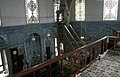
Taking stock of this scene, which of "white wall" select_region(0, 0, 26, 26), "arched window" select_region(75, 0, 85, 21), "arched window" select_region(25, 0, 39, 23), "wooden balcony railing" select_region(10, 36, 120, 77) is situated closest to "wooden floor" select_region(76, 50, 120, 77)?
"wooden balcony railing" select_region(10, 36, 120, 77)

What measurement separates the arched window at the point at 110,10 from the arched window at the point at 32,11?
5.05 meters

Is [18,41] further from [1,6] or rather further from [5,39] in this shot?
[1,6]

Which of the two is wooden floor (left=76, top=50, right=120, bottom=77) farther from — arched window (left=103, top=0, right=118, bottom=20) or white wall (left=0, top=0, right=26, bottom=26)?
white wall (left=0, top=0, right=26, bottom=26)

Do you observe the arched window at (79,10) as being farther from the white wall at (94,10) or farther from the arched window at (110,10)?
the arched window at (110,10)

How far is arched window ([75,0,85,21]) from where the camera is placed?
1061 cm

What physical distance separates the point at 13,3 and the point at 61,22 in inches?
156

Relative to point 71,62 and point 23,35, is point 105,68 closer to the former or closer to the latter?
point 71,62

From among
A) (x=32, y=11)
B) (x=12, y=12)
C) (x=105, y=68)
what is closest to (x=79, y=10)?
(x=32, y=11)

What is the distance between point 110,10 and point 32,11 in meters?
5.65

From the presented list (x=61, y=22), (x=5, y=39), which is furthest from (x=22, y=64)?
(x=61, y=22)

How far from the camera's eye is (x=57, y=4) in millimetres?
10625

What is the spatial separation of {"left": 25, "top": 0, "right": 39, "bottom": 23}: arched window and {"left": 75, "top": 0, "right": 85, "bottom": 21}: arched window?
3621 millimetres

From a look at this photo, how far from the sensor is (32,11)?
29.3ft

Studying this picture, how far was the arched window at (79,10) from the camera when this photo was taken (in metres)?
10.6
